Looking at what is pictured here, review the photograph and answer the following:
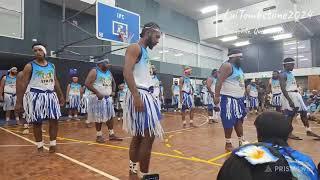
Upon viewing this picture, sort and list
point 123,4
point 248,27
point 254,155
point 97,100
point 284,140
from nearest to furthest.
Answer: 1. point 254,155
2. point 284,140
3. point 97,100
4. point 123,4
5. point 248,27

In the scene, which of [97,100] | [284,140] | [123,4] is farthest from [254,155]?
[123,4]

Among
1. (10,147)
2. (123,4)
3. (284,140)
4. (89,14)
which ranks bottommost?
(10,147)

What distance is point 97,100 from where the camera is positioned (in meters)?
5.91

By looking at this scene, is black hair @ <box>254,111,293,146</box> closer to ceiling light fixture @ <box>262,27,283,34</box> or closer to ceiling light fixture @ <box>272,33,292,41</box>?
ceiling light fixture @ <box>262,27,283,34</box>

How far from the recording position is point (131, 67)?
2893 mm

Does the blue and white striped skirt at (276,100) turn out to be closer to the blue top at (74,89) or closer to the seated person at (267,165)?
the blue top at (74,89)

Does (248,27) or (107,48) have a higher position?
(248,27)

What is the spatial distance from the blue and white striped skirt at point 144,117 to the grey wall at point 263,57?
74.1ft

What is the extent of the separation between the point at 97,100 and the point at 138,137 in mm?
3018

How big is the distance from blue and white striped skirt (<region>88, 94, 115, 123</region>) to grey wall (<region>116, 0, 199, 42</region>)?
453 inches

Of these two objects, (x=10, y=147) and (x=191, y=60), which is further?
(x=191, y=60)

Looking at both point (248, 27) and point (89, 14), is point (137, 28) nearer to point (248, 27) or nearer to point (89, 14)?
point (89, 14)

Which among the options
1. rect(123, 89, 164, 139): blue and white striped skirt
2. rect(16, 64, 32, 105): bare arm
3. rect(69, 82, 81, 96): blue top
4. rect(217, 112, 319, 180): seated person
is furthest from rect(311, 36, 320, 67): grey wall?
rect(217, 112, 319, 180): seated person

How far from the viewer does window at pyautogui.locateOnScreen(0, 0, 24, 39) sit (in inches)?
449
